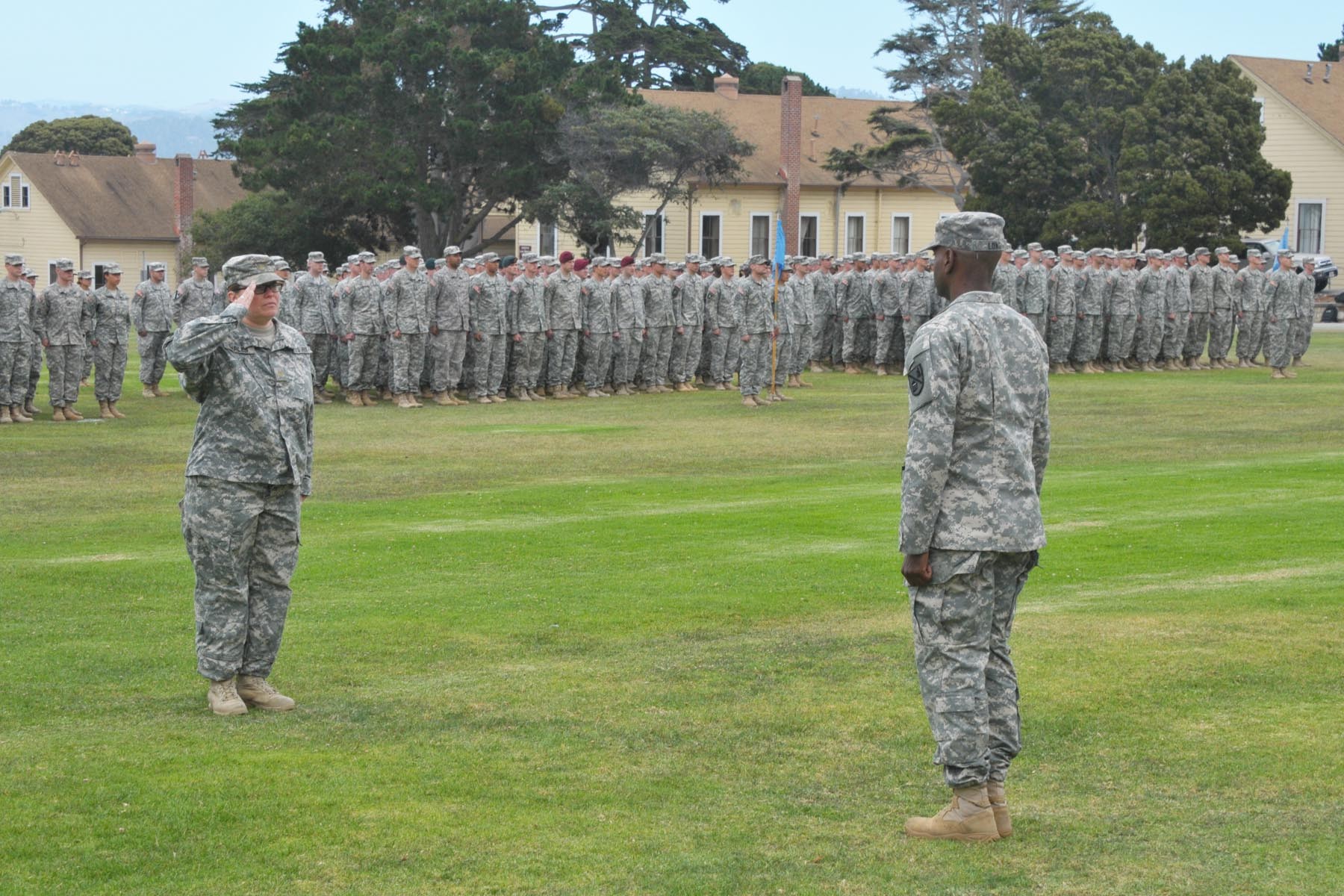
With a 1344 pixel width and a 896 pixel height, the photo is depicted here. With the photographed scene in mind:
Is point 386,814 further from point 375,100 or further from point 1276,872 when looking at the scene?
point 375,100

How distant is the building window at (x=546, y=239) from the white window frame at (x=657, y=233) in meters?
2.89

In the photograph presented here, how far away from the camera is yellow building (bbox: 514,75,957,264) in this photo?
60.8 metres

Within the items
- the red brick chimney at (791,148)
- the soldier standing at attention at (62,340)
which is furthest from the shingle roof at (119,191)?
the soldier standing at attention at (62,340)

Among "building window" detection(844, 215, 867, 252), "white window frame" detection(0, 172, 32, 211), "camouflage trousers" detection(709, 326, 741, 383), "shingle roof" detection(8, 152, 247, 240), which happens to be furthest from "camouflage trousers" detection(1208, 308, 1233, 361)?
"white window frame" detection(0, 172, 32, 211)

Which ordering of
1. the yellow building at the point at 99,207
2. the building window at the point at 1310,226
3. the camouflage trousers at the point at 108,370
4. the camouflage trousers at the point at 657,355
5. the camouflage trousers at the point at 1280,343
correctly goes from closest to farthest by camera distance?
1. the camouflage trousers at the point at 108,370
2. the camouflage trousers at the point at 657,355
3. the camouflage trousers at the point at 1280,343
4. the building window at the point at 1310,226
5. the yellow building at the point at 99,207

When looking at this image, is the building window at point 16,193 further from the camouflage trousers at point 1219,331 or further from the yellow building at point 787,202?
the camouflage trousers at point 1219,331

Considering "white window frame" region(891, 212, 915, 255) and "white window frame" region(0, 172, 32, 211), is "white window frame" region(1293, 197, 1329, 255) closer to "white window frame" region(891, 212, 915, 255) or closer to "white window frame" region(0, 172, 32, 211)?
"white window frame" region(891, 212, 915, 255)

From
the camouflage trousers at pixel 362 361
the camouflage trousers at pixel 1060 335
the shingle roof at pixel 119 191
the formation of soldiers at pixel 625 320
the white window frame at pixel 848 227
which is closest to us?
the formation of soldiers at pixel 625 320

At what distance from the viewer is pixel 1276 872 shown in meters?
5.84

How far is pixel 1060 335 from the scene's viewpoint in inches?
1292

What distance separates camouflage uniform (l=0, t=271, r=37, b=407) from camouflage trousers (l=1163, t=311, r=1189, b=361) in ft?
68.1

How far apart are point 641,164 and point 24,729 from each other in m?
47.9

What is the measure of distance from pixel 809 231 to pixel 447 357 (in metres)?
39.2

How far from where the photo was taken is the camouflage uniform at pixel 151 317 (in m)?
26.3
